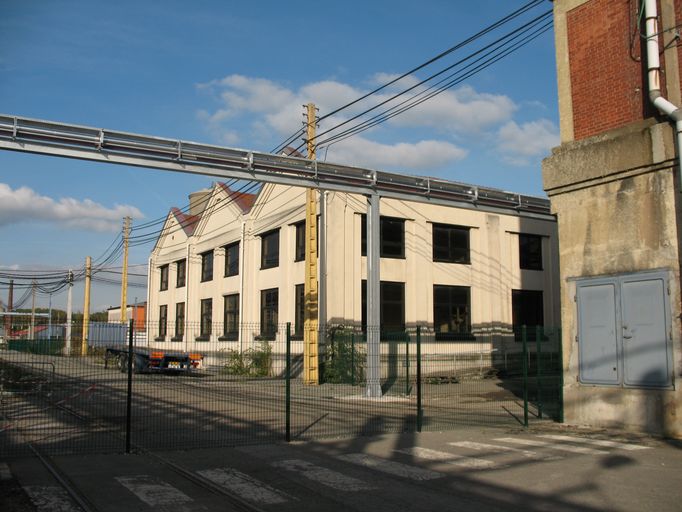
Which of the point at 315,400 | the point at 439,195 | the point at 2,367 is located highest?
the point at 439,195

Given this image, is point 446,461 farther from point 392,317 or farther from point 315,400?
point 392,317

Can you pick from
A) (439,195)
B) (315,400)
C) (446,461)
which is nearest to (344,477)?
(446,461)

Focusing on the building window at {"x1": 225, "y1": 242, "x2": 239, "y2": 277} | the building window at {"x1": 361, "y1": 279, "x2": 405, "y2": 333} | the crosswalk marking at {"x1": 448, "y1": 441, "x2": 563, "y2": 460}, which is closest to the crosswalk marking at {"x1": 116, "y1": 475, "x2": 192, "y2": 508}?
the crosswalk marking at {"x1": 448, "y1": 441, "x2": 563, "y2": 460}

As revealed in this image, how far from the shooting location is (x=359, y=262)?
26891 mm

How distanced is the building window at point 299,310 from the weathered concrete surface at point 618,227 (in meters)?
15.4

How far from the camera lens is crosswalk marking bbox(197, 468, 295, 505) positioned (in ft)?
25.1

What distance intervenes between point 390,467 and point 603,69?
9.49 metres

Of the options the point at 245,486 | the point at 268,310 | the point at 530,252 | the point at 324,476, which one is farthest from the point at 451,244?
the point at 245,486

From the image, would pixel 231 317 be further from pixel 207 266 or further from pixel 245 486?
pixel 245 486

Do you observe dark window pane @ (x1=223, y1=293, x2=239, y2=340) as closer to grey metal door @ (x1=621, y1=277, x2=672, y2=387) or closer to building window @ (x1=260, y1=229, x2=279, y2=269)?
building window @ (x1=260, y1=229, x2=279, y2=269)

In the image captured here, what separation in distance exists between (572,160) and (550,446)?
6046 mm

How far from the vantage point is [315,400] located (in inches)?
786

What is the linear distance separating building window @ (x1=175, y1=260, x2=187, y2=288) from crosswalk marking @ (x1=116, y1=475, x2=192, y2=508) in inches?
1296

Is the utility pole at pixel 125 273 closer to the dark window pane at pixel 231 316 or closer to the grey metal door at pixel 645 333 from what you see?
the dark window pane at pixel 231 316
